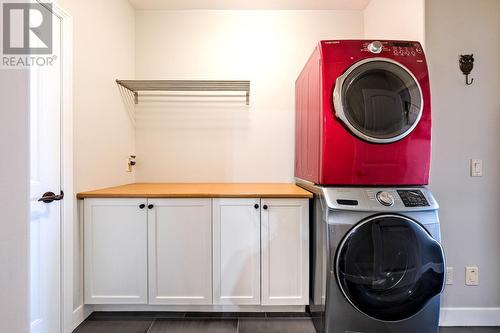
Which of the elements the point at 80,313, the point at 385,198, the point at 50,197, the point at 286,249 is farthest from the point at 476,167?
the point at 80,313

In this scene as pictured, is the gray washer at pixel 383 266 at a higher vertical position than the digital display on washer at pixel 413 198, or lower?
lower

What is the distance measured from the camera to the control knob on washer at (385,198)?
4.86 feet

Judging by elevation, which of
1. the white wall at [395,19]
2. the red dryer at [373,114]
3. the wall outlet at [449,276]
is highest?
the white wall at [395,19]

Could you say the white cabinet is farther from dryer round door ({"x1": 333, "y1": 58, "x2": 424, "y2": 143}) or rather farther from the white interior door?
dryer round door ({"x1": 333, "y1": 58, "x2": 424, "y2": 143})

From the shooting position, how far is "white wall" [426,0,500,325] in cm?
177

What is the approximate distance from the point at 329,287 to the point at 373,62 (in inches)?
53.0

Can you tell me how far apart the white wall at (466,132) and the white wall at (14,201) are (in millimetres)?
2162

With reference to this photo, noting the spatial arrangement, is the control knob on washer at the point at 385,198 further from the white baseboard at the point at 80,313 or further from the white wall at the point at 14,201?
the white baseboard at the point at 80,313

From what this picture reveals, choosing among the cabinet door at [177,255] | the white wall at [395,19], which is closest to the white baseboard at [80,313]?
the cabinet door at [177,255]

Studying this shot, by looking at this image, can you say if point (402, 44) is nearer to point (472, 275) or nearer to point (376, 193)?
point (376, 193)

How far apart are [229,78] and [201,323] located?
2.12 m

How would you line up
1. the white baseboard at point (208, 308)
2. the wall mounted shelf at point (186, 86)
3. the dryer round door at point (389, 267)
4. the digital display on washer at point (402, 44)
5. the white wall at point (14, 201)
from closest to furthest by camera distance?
the white wall at point (14, 201)
the dryer round door at point (389, 267)
the digital display on washer at point (402, 44)
the white baseboard at point (208, 308)
the wall mounted shelf at point (186, 86)

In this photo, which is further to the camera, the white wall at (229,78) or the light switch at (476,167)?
the white wall at (229,78)

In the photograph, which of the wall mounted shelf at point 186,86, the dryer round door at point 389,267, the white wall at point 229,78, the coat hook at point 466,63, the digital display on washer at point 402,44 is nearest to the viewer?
the dryer round door at point 389,267
